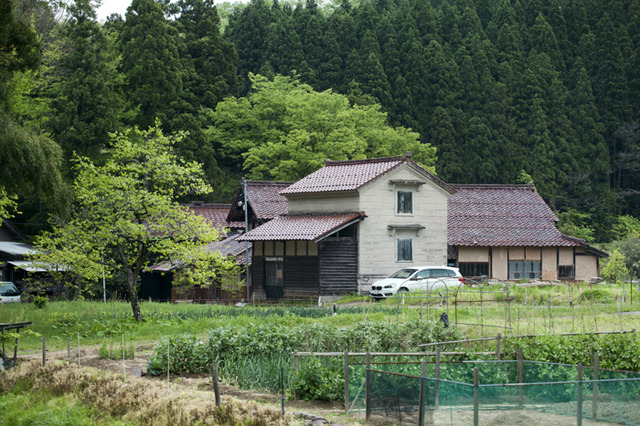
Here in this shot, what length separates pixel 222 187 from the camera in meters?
54.8

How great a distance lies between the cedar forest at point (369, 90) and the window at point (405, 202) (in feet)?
36.6

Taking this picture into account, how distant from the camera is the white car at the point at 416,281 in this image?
104 feet

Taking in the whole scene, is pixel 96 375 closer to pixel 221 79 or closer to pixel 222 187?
pixel 222 187

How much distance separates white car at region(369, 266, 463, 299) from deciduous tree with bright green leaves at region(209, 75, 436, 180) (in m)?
16.4

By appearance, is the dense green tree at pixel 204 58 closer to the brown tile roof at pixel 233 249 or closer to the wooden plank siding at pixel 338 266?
the brown tile roof at pixel 233 249

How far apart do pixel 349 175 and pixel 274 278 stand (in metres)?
6.47

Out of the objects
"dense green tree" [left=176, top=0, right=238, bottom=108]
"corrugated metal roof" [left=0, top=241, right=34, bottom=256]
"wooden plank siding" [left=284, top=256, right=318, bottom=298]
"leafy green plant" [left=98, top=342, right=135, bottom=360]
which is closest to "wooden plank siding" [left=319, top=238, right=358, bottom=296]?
"wooden plank siding" [left=284, top=256, right=318, bottom=298]

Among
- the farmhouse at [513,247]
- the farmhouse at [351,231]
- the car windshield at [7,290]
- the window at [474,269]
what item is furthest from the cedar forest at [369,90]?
the window at [474,269]

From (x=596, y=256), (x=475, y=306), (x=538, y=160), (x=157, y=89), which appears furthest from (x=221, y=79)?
(x=475, y=306)

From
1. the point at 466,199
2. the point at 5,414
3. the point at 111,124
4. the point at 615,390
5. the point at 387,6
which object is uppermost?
the point at 387,6

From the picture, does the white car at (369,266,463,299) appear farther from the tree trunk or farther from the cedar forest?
the cedar forest

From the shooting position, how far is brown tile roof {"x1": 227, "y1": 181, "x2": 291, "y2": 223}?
41.6 metres

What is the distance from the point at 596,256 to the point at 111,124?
29.9 meters

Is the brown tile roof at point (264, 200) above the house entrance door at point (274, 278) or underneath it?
above
